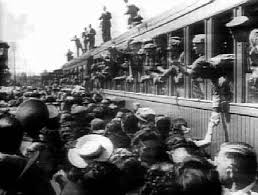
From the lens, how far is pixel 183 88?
372 inches

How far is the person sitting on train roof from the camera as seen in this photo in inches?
115

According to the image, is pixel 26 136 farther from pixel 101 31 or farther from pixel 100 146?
pixel 101 31

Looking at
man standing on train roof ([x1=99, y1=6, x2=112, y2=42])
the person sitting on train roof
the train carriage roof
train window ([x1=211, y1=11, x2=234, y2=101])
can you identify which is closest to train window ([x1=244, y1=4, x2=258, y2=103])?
the train carriage roof

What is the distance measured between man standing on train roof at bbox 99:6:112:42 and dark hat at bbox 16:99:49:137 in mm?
18426

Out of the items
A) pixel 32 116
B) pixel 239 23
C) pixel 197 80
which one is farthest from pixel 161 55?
pixel 32 116

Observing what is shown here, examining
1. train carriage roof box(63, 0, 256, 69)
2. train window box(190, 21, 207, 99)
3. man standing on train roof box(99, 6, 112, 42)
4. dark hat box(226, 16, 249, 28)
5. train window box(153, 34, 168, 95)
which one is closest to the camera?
dark hat box(226, 16, 249, 28)

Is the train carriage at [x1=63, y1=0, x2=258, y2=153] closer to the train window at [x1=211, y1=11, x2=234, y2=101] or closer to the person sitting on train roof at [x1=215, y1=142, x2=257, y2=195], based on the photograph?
the train window at [x1=211, y1=11, x2=234, y2=101]

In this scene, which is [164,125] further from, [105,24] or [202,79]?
[105,24]

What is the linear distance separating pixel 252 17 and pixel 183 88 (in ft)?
10.7

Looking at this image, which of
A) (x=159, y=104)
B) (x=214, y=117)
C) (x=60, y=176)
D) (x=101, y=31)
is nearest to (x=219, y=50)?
(x=214, y=117)

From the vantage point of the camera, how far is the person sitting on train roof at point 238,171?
9.62 ft

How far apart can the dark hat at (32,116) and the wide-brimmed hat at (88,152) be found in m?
0.39

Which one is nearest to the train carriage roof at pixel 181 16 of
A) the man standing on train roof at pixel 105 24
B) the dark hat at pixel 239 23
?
the dark hat at pixel 239 23

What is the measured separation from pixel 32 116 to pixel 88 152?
0.62m
